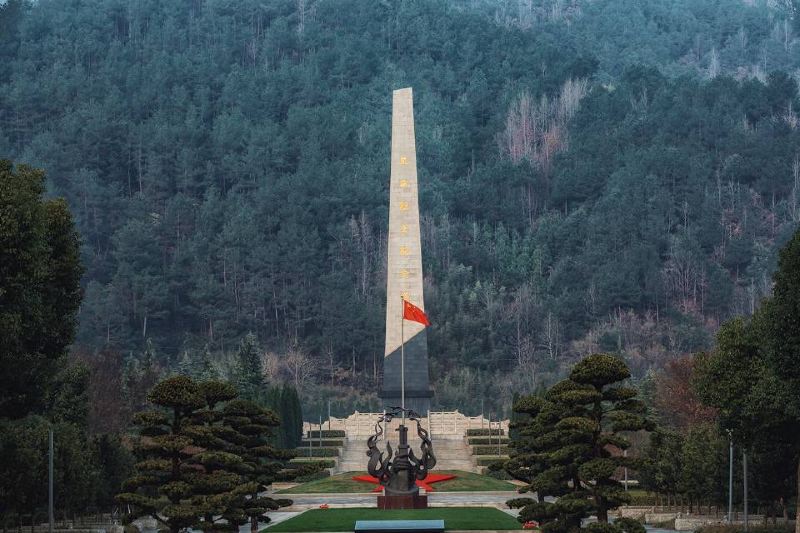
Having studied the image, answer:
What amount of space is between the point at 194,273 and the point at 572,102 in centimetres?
4591

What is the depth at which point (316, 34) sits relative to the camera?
16975cm

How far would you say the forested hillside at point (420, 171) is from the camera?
398ft

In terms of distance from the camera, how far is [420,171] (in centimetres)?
14675

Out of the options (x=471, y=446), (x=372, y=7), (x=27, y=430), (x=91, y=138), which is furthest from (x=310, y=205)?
(x=27, y=430)

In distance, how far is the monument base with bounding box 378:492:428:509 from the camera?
50.3m

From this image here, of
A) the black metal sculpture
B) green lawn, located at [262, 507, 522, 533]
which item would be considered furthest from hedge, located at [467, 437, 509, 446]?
the black metal sculpture

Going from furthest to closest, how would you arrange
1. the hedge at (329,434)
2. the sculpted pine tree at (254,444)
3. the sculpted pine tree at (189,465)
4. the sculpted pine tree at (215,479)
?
the hedge at (329,434)
the sculpted pine tree at (254,444)
the sculpted pine tree at (215,479)
the sculpted pine tree at (189,465)

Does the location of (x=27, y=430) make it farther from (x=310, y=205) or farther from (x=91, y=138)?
(x=91, y=138)

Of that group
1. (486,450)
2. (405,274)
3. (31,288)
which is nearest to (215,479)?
(31,288)

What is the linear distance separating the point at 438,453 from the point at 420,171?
247 feet

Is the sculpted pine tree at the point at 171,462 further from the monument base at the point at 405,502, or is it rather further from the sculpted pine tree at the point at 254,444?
the monument base at the point at 405,502

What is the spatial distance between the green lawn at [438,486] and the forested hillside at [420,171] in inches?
1446

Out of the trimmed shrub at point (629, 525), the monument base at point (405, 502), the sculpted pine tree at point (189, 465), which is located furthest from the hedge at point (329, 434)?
the trimmed shrub at point (629, 525)

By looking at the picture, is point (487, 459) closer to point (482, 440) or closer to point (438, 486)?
point (482, 440)
